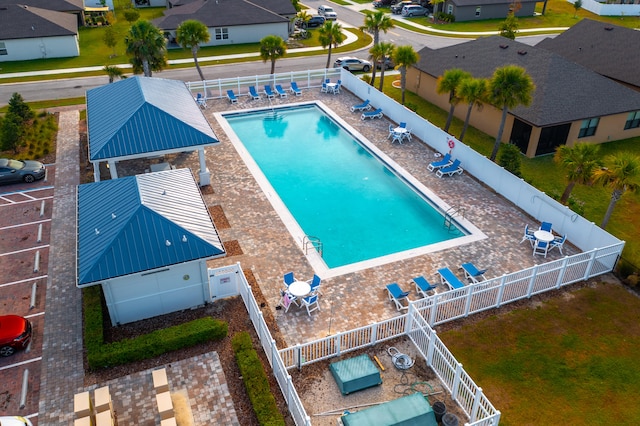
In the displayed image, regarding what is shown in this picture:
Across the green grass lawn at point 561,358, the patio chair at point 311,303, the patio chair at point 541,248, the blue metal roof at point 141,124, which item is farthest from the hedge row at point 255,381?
the patio chair at point 541,248

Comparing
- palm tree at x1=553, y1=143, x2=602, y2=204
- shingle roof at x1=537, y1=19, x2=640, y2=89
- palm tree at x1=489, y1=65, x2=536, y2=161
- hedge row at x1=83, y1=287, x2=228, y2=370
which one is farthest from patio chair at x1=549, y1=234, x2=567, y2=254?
shingle roof at x1=537, y1=19, x2=640, y2=89

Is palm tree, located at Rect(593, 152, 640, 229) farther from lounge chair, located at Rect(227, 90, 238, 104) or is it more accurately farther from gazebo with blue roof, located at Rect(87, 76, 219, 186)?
lounge chair, located at Rect(227, 90, 238, 104)

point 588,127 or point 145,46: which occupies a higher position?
point 145,46

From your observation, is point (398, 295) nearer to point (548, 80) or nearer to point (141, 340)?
point (141, 340)

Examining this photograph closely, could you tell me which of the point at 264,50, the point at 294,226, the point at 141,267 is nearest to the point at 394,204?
the point at 294,226

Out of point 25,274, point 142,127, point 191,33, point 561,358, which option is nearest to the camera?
point 561,358

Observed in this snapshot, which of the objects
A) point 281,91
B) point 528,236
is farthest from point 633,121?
point 281,91

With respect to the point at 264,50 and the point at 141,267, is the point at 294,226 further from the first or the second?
A: the point at 264,50
